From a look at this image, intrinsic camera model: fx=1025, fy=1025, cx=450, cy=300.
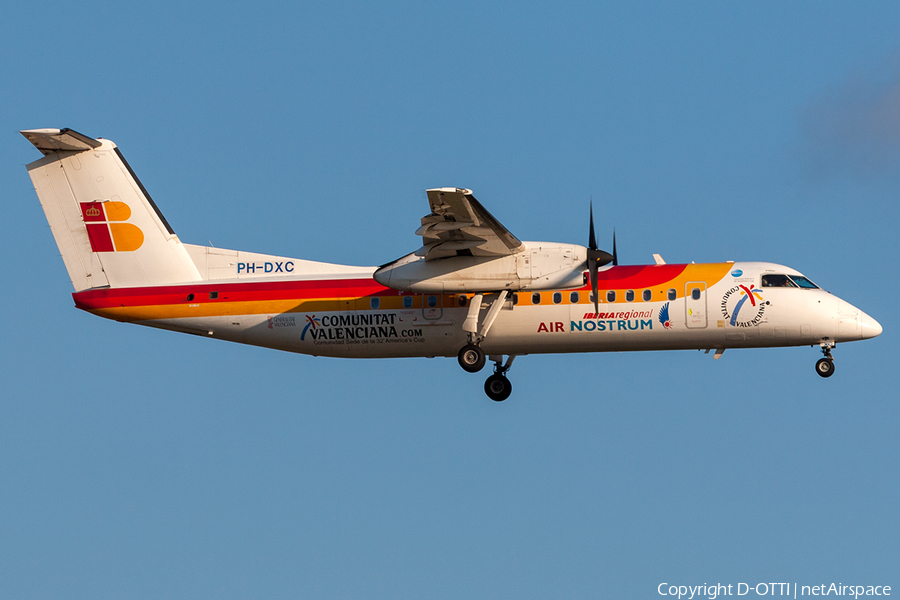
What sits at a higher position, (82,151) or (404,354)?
(82,151)

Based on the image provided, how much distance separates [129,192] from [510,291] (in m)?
9.08

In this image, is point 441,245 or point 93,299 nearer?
point 441,245

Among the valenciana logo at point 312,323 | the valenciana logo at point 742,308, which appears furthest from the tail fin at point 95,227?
the valenciana logo at point 742,308

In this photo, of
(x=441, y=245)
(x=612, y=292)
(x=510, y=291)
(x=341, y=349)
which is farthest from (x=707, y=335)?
(x=341, y=349)

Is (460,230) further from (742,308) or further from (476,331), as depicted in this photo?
(742,308)

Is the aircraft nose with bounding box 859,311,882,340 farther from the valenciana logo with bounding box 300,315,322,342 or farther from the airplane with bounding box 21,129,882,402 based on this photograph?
the valenciana logo with bounding box 300,315,322,342

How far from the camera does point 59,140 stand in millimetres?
22500

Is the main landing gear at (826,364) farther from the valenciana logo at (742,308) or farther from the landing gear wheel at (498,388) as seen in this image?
the landing gear wheel at (498,388)

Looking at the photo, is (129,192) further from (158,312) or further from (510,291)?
(510,291)

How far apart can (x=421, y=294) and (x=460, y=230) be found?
2.16 meters

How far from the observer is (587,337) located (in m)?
22.0

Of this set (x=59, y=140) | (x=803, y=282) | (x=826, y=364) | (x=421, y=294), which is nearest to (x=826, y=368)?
(x=826, y=364)

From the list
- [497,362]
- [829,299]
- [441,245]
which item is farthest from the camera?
[497,362]

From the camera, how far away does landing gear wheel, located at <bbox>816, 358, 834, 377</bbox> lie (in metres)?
22.3
